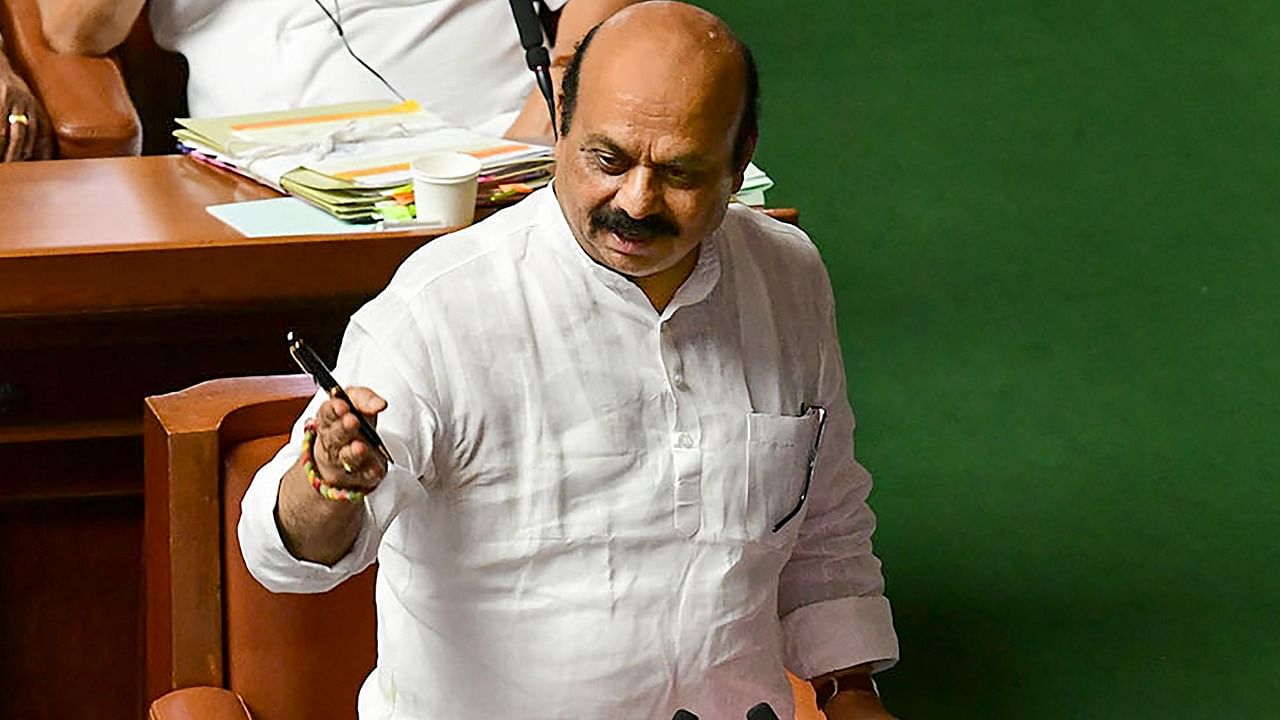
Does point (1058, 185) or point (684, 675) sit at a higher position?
point (684, 675)

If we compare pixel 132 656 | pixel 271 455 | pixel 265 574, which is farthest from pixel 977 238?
pixel 265 574

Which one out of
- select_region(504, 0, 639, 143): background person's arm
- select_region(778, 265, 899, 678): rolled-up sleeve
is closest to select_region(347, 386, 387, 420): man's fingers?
select_region(778, 265, 899, 678): rolled-up sleeve

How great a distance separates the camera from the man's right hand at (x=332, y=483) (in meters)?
1.10

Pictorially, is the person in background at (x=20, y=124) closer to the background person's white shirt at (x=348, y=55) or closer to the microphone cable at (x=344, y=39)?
the background person's white shirt at (x=348, y=55)

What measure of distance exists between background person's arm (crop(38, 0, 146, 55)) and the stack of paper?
566 mm

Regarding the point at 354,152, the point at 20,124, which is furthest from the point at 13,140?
the point at 354,152

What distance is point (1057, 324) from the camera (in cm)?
356

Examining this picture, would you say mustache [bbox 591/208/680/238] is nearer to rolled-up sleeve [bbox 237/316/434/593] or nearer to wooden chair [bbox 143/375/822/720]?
rolled-up sleeve [bbox 237/316/434/593]

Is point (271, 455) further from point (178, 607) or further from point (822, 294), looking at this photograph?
point (822, 294)

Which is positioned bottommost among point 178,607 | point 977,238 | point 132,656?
point 977,238

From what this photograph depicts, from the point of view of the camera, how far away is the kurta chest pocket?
136 centimetres

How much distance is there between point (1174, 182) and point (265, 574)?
3283 millimetres

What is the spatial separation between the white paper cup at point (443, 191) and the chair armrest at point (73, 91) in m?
0.90

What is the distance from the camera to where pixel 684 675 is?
1.33m
